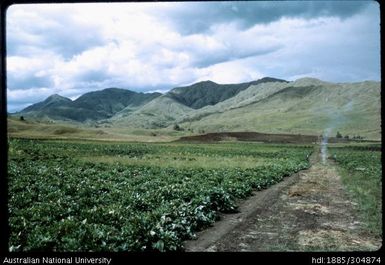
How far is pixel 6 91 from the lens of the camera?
546 cm

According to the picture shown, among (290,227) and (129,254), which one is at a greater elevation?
(129,254)

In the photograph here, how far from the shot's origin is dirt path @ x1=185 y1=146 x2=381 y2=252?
33.6 ft

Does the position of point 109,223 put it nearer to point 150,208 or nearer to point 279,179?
point 150,208

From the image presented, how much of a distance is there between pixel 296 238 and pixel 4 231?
7796 millimetres

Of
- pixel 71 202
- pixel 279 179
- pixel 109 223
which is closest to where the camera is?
pixel 109 223

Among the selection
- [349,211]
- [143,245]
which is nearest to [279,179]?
[349,211]

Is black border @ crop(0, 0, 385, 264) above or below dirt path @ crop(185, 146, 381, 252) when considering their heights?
above

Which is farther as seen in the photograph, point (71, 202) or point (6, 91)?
point (71, 202)

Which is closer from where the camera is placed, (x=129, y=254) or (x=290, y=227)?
(x=129, y=254)

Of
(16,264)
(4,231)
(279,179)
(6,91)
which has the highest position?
(6,91)

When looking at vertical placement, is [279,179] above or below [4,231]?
below

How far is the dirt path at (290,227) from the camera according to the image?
10.2m

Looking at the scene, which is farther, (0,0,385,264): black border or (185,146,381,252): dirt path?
(185,146,381,252): dirt path

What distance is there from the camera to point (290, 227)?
A: 12.4 metres
